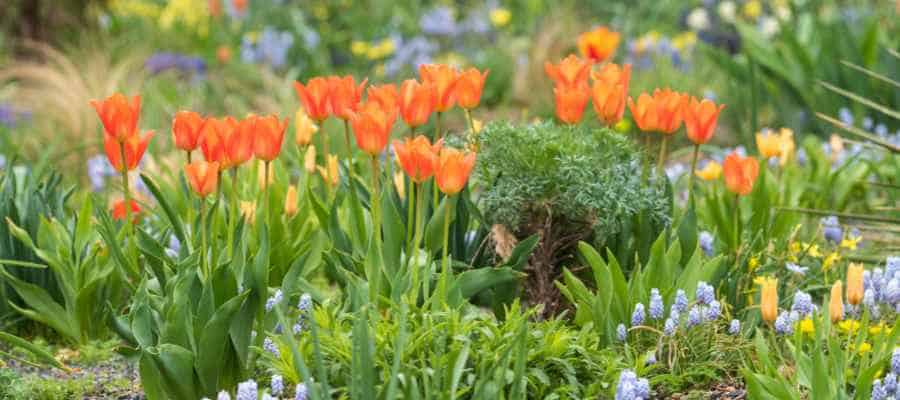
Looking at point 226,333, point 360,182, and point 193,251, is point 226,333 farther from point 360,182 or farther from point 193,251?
point 360,182

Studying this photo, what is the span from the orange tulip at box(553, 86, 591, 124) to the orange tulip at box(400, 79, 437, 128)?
443mm

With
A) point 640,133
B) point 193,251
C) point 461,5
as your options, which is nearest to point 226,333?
point 193,251

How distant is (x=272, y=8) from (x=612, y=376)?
756 centimetres

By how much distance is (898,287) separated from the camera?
298cm

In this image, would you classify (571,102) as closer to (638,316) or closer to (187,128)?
(638,316)

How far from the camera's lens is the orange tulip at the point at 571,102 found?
10.5ft

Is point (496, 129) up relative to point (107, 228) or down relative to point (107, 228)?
up

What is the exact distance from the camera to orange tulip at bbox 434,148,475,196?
2.58 meters

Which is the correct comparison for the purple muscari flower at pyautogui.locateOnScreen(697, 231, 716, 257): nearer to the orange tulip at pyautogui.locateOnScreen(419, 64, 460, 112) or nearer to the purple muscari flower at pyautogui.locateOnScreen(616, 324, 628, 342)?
the purple muscari flower at pyautogui.locateOnScreen(616, 324, 628, 342)

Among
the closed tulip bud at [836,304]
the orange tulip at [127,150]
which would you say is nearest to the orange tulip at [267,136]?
the orange tulip at [127,150]

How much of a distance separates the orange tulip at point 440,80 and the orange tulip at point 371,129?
0.33 metres

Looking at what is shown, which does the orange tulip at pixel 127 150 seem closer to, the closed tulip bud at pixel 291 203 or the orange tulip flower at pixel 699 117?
the closed tulip bud at pixel 291 203

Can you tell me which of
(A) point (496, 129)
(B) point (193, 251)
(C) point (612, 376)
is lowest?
(C) point (612, 376)

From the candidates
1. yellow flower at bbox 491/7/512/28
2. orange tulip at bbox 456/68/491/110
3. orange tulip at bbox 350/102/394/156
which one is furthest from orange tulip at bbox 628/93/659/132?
yellow flower at bbox 491/7/512/28
